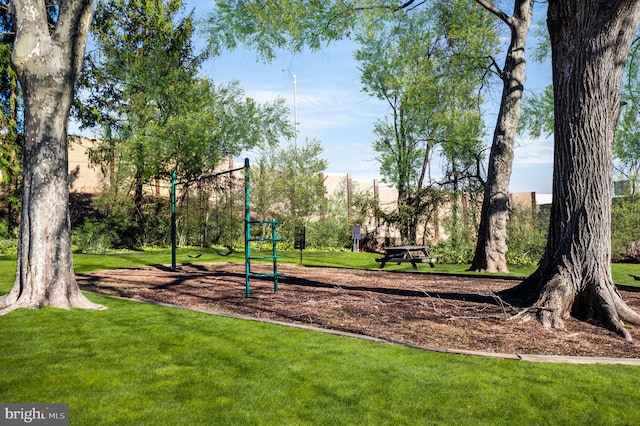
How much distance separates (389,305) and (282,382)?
3.55m

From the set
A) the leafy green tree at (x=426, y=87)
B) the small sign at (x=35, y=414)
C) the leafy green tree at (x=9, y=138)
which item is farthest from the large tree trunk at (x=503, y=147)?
the leafy green tree at (x=9, y=138)

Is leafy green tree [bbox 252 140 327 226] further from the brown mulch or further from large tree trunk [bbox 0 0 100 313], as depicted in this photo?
large tree trunk [bbox 0 0 100 313]

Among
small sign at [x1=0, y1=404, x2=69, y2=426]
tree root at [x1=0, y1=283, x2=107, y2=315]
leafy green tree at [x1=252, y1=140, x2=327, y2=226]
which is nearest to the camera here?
small sign at [x1=0, y1=404, x2=69, y2=426]

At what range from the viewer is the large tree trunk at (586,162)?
602cm

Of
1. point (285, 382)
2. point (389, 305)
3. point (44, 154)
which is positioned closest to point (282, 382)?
point (285, 382)

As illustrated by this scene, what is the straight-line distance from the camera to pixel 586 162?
619 cm

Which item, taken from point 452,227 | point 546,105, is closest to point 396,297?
point 452,227

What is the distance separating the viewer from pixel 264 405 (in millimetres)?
3357

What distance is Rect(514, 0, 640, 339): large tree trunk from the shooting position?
602 centimetres

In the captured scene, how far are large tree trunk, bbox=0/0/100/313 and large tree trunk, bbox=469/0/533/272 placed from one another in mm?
8553

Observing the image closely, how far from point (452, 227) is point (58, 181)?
11.9 meters

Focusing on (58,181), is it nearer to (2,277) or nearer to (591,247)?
(2,277)

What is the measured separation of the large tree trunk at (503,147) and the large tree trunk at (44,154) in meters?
8.55

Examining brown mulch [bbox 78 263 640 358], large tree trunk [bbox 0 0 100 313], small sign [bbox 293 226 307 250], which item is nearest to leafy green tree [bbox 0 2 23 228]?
brown mulch [bbox 78 263 640 358]
